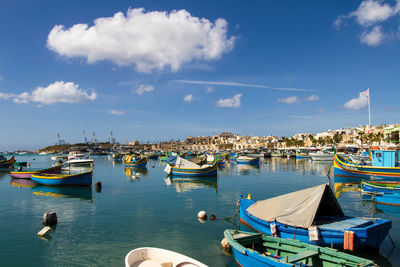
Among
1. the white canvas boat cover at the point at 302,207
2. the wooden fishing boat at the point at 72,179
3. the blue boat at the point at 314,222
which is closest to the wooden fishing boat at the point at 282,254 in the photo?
the blue boat at the point at 314,222

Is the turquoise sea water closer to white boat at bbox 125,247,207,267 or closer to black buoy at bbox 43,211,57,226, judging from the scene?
black buoy at bbox 43,211,57,226

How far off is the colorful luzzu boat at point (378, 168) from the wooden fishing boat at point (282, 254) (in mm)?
31754

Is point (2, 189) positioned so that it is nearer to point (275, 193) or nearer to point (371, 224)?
point (275, 193)

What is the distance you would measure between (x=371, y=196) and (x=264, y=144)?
17758cm

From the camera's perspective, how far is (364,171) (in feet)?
124

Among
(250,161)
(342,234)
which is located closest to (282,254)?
(342,234)

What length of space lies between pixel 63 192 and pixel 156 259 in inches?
978

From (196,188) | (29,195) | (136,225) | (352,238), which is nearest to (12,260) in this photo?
(136,225)

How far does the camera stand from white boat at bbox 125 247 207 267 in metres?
9.86

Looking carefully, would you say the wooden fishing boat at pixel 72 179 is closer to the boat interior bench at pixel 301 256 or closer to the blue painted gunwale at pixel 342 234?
the blue painted gunwale at pixel 342 234

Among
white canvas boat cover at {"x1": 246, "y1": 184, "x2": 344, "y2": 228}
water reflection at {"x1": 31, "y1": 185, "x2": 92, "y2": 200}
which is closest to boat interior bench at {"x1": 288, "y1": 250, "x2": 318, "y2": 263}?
white canvas boat cover at {"x1": 246, "y1": 184, "x2": 344, "y2": 228}

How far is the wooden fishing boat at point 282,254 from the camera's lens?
9188 millimetres

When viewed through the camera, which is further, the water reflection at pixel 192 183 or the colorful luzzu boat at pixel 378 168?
the water reflection at pixel 192 183

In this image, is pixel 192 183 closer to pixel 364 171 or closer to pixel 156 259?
pixel 364 171
